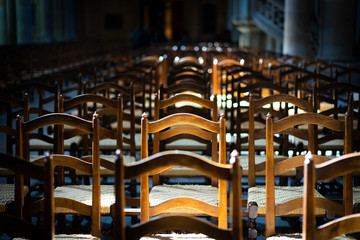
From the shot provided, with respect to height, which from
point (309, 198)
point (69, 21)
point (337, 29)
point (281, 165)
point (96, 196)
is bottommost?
point (96, 196)

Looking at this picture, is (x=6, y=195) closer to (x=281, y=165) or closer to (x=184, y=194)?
(x=184, y=194)

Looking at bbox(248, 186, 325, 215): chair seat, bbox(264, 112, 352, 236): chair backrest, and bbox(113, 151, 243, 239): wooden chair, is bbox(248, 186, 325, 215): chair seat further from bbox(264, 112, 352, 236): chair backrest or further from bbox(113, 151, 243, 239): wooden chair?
bbox(113, 151, 243, 239): wooden chair

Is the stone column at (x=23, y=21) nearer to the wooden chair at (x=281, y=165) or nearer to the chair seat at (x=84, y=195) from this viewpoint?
the chair seat at (x=84, y=195)

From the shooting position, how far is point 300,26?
16.1 metres

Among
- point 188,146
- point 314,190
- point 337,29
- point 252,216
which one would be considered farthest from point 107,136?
point 337,29

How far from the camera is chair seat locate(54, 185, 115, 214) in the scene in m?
3.37

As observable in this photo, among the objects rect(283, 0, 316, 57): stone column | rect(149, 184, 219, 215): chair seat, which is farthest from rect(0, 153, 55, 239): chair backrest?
rect(283, 0, 316, 57): stone column

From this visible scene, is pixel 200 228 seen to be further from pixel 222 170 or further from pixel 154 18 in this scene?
pixel 154 18

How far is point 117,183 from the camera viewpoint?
212 centimetres

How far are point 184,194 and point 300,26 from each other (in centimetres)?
1337

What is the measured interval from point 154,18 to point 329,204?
41446 mm

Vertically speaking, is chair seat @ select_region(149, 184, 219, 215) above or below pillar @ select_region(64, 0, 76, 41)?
below

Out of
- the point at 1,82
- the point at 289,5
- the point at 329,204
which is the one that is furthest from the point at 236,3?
A: the point at 329,204

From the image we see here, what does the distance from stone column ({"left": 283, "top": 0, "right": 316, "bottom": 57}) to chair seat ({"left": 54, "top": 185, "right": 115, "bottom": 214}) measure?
13.2 m
